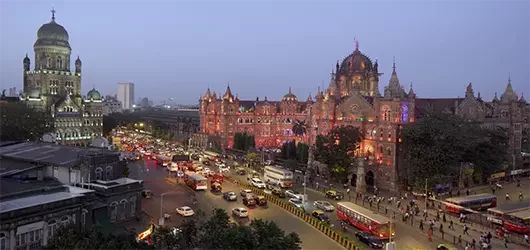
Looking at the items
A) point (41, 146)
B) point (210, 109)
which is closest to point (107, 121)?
point (210, 109)

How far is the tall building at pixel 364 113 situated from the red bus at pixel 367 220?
22.0 meters

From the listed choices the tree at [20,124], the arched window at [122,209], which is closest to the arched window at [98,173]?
the arched window at [122,209]

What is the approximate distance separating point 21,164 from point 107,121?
335 ft

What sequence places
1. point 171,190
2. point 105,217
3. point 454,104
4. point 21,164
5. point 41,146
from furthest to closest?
point 454,104
point 171,190
point 41,146
point 21,164
point 105,217

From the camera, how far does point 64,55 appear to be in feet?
406

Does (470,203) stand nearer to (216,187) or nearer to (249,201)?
(249,201)

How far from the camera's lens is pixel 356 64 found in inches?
3792

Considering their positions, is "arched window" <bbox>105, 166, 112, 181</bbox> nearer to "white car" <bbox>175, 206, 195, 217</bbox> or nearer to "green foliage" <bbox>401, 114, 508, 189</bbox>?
"white car" <bbox>175, 206, 195, 217</bbox>

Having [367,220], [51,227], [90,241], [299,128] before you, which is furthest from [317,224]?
[299,128]

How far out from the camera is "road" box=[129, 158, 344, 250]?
124 feet

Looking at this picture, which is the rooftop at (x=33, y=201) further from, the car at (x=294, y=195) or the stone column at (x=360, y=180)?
the stone column at (x=360, y=180)

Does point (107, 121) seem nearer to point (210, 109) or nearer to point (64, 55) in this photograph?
point (64, 55)

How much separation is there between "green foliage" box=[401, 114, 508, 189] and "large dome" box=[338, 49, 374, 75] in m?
36.0

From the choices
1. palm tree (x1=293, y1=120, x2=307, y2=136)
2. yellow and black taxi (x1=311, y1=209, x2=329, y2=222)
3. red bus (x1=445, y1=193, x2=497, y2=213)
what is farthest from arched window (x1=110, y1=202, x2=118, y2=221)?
palm tree (x1=293, y1=120, x2=307, y2=136)
